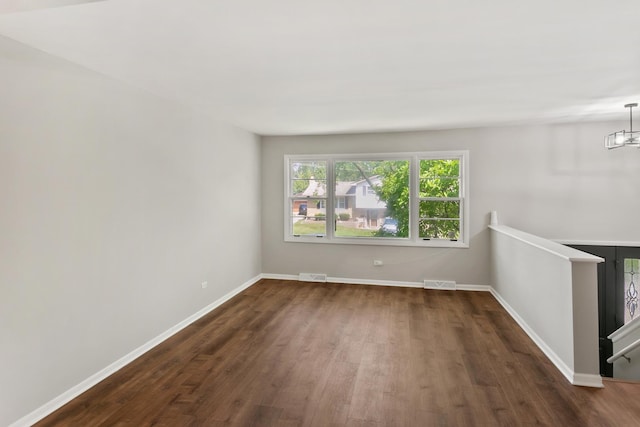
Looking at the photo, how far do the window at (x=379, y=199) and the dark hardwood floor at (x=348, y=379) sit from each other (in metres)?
1.57

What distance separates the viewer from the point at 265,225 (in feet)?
19.9

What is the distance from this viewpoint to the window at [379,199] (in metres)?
A: 5.41

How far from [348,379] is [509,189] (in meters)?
3.88

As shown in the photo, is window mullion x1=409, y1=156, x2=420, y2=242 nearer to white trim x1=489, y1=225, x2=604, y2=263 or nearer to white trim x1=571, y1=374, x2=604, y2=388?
white trim x1=489, y1=225, x2=604, y2=263

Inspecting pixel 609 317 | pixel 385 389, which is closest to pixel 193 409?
pixel 385 389

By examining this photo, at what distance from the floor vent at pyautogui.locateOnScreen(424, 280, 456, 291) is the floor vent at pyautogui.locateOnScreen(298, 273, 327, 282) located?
5.44ft

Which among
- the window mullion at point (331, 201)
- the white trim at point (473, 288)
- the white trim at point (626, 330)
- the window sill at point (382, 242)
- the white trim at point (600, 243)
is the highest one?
the window mullion at point (331, 201)

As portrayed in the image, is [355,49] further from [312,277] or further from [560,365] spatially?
[312,277]

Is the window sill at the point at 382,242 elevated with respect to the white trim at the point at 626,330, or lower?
elevated

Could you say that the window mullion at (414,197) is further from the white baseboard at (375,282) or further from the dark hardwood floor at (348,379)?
the dark hardwood floor at (348,379)

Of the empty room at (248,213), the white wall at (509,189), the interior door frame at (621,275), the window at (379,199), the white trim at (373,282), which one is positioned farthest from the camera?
the white trim at (373,282)

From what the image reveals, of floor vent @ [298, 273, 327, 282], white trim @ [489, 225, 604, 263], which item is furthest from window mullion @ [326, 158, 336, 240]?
white trim @ [489, 225, 604, 263]

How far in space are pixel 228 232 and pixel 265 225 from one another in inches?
45.8

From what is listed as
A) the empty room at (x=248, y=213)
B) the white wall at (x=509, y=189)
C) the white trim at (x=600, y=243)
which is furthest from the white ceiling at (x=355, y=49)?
the white trim at (x=600, y=243)
